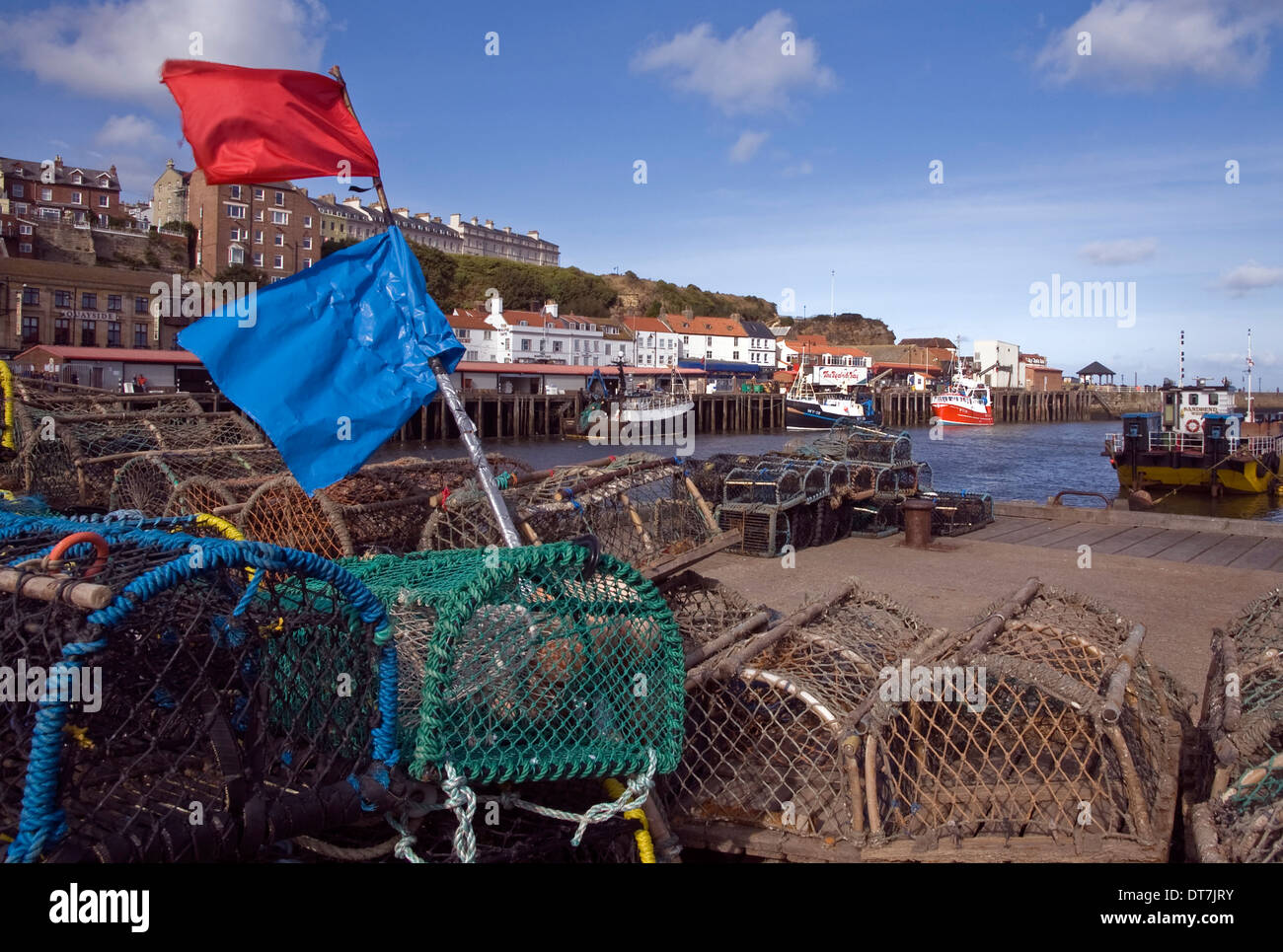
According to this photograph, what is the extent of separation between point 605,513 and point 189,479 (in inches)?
93.2

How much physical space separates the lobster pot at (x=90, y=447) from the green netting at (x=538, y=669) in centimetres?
429

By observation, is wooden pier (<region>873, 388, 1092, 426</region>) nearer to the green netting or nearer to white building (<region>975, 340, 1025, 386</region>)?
white building (<region>975, 340, 1025, 386</region>)

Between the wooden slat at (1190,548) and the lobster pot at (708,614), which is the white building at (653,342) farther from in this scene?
the lobster pot at (708,614)

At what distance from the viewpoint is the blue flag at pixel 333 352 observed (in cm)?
327

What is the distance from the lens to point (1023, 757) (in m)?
3.76

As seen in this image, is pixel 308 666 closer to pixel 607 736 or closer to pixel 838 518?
pixel 607 736

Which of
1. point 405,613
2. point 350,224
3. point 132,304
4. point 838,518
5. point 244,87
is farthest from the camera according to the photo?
point 350,224

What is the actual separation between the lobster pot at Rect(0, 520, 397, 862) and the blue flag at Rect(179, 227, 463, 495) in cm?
70

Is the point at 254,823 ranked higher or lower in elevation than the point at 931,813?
higher

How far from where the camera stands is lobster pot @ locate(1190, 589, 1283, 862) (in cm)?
252

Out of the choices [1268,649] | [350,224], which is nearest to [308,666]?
[1268,649]

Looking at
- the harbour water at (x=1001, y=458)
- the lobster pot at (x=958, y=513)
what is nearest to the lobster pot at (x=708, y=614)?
the lobster pot at (x=958, y=513)
